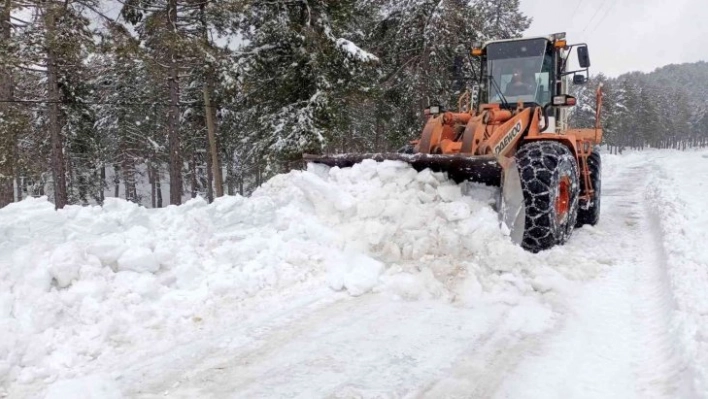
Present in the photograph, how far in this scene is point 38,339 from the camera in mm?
3748

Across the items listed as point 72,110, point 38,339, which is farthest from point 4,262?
point 72,110

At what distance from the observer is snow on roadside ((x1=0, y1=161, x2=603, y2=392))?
4.01 metres

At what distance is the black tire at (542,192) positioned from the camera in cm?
667

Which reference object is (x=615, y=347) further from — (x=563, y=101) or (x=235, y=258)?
(x=563, y=101)

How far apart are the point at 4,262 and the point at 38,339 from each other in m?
1.31

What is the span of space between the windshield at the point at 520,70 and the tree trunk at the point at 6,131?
1005cm

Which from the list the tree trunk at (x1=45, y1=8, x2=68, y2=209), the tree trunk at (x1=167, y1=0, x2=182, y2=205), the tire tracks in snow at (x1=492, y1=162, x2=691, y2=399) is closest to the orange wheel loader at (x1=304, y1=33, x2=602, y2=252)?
the tire tracks in snow at (x1=492, y1=162, x2=691, y2=399)

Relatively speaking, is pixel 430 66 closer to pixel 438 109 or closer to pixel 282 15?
pixel 282 15

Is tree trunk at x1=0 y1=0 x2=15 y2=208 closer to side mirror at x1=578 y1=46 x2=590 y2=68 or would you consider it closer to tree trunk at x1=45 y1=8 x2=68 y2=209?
tree trunk at x1=45 y1=8 x2=68 y2=209

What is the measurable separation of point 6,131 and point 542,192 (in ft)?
40.9

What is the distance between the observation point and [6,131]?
12781 mm

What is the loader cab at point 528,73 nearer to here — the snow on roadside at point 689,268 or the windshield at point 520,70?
the windshield at point 520,70

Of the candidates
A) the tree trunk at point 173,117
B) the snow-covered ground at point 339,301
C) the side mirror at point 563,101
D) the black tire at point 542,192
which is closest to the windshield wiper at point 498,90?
the side mirror at point 563,101

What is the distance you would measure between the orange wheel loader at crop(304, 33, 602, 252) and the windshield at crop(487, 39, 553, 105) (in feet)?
0.05
